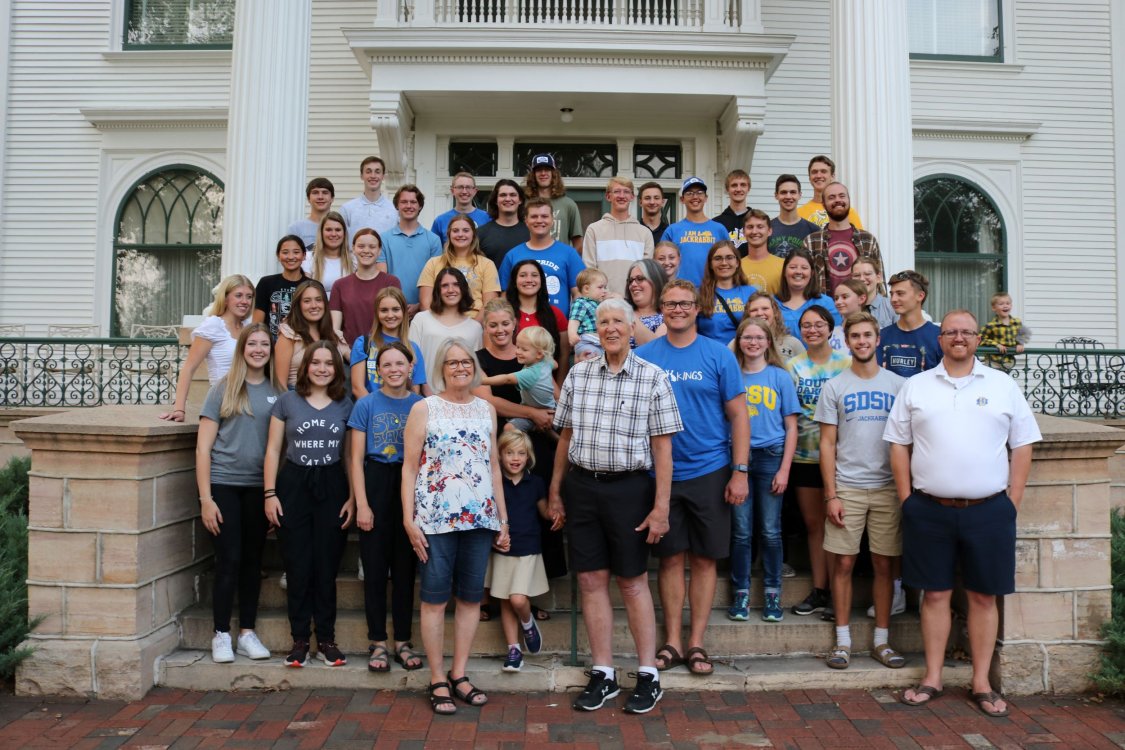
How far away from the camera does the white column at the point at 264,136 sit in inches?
295

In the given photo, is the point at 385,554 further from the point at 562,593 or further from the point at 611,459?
the point at 611,459

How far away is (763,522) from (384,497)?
2.29 meters

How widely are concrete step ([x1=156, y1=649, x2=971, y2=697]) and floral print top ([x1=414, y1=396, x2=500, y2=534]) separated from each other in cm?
95

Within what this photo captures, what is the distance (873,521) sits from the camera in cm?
481

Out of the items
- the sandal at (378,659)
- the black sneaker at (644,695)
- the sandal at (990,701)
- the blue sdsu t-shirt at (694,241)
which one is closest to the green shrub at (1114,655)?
the sandal at (990,701)

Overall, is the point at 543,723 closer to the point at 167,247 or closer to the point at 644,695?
the point at 644,695

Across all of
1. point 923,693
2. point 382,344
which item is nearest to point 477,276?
point 382,344

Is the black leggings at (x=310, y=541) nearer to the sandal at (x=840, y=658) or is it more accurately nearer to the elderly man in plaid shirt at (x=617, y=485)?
the elderly man in plaid shirt at (x=617, y=485)

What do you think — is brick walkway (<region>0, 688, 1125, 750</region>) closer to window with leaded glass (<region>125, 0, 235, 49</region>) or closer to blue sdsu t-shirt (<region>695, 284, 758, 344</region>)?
blue sdsu t-shirt (<region>695, 284, 758, 344</region>)

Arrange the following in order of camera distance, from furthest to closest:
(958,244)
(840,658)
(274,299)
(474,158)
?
(958,244)
(474,158)
(274,299)
(840,658)

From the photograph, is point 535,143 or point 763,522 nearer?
point 763,522

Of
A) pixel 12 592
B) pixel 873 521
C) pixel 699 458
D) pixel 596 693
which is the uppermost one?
pixel 699 458

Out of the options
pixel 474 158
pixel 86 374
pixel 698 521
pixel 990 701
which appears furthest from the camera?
pixel 474 158

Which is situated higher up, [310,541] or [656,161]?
[656,161]
